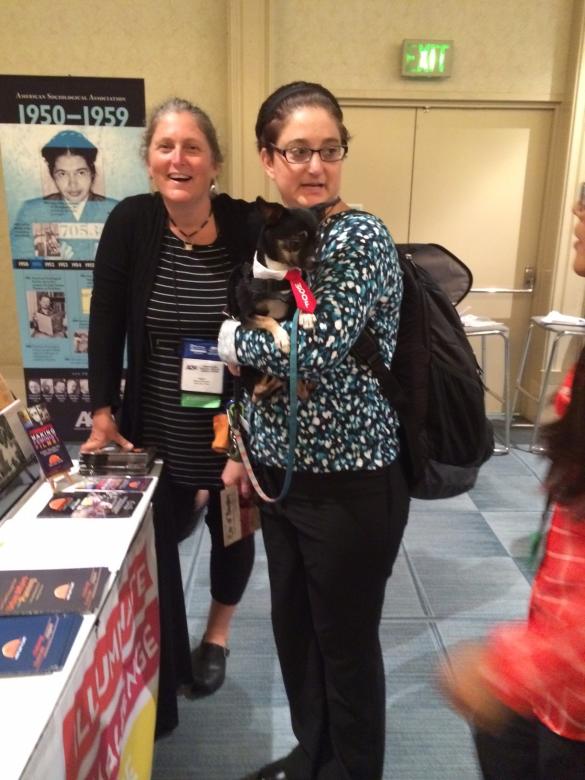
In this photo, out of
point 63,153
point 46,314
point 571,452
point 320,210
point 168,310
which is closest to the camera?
point 571,452

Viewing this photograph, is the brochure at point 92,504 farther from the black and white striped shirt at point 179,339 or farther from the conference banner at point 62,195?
the conference banner at point 62,195

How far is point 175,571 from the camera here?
1.46m

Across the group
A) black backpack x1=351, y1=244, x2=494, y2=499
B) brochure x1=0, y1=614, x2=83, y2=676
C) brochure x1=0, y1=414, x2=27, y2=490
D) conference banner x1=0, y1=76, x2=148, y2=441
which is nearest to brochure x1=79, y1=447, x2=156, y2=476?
brochure x1=0, y1=414, x2=27, y2=490

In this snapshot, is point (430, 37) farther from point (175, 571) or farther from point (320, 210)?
point (175, 571)

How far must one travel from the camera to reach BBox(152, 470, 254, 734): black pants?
1.41 meters

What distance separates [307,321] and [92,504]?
0.66m

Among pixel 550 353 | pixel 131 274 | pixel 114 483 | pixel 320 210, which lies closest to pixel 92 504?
pixel 114 483

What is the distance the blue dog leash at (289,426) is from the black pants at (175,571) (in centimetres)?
30

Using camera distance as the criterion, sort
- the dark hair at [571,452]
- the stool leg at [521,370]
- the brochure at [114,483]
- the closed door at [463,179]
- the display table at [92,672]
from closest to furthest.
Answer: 1. the dark hair at [571,452]
2. the display table at [92,672]
3. the brochure at [114,483]
4. the closed door at [463,179]
5. the stool leg at [521,370]

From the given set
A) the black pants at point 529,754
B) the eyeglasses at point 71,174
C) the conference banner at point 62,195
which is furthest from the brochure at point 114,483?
the eyeglasses at point 71,174

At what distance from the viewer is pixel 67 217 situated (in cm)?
322

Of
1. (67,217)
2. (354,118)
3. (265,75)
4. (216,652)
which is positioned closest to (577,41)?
(354,118)

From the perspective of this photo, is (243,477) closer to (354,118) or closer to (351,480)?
(351,480)

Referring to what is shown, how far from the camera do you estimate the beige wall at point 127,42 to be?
3461mm
